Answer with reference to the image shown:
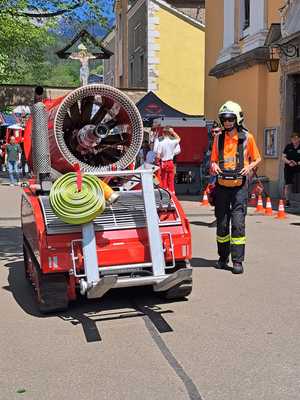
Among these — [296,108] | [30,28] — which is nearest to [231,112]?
[296,108]

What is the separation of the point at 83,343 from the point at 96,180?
4.55ft

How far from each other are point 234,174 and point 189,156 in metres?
10.5

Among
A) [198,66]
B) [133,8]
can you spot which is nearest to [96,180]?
[198,66]

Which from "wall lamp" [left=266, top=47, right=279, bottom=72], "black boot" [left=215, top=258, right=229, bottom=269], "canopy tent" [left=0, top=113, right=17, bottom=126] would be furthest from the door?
"canopy tent" [left=0, top=113, right=17, bottom=126]

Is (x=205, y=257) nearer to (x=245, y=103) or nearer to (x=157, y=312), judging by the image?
(x=157, y=312)

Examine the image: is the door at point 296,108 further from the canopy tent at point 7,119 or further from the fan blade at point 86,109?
the canopy tent at point 7,119

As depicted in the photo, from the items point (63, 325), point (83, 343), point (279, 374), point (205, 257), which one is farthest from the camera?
point (205, 257)

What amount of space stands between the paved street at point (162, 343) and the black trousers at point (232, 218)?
312 millimetres

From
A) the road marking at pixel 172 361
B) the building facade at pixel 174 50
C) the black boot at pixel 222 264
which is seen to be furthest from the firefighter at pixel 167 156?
the building facade at pixel 174 50

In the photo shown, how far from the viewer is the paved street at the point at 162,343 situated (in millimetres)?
3746

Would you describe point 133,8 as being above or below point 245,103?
above

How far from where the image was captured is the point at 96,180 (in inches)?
201

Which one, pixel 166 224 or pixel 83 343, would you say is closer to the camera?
pixel 83 343

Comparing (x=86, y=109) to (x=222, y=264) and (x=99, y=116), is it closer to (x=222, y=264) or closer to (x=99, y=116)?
(x=99, y=116)
